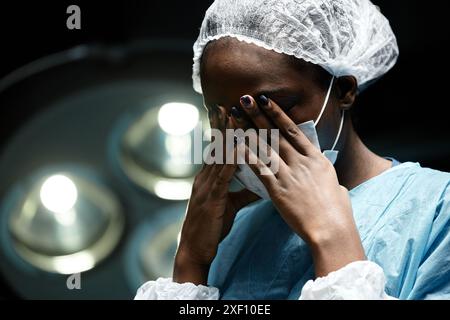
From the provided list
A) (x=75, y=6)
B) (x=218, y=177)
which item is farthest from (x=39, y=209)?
(x=218, y=177)

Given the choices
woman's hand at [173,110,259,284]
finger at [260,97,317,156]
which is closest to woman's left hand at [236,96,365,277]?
finger at [260,97,317,156]

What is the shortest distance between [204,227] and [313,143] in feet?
0.82

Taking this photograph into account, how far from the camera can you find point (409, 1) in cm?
214

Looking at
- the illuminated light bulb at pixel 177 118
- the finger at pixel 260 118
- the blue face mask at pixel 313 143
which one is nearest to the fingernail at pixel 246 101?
the finger at pixel 260 118

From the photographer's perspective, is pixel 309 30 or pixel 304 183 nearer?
pixel 304 183

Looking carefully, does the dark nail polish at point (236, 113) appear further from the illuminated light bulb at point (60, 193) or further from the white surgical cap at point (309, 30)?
the illuminated light bulb at point (60, 193)

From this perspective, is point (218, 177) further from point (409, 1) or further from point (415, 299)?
point (409, 1)

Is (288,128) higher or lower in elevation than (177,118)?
higher

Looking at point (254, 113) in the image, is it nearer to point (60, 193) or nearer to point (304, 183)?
point (304, 183)

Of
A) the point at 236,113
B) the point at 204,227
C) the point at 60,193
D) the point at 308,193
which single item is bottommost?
the point at 60,193

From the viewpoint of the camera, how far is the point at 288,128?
4.54 feet

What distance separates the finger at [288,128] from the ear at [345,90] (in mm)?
136

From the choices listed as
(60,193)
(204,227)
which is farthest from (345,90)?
(60,193)

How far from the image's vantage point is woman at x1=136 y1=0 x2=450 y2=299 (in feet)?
4.25
